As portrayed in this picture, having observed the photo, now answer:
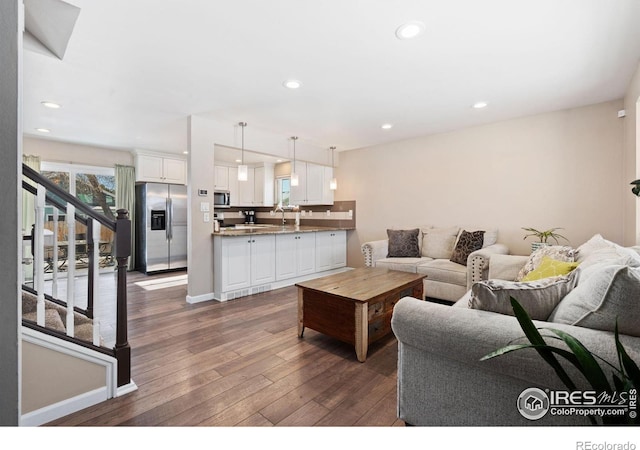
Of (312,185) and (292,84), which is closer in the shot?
(292,84)

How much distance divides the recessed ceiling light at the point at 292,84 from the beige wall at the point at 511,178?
2.58 m

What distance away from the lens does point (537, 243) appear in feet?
11.4

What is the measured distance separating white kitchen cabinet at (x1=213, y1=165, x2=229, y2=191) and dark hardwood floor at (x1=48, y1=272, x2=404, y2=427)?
3.58 m

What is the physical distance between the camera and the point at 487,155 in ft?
13.3

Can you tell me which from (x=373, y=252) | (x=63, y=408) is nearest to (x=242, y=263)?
(x=373, y=252)

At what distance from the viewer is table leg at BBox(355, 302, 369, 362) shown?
88.6 inches

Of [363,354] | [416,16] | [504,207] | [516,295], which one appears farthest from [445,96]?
[363,354]

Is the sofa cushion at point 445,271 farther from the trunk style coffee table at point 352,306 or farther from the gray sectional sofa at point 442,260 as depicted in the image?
the trunk style coffee table at point 352,306

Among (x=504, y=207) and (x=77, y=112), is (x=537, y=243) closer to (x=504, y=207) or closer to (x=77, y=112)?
(x=504, y=207)

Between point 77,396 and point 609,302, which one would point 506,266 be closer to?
point 609,302

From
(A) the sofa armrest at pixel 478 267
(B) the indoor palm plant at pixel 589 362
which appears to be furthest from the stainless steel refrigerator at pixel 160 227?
(B) the indoor palm plant at pixel 589 362

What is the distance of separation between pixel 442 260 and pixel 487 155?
1.55 meters

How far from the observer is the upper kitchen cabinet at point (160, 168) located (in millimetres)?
5480

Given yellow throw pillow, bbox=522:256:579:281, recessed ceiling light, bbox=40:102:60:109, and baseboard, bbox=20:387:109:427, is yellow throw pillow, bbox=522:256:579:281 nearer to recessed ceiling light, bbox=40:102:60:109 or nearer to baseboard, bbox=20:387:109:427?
baseboard, bbox=20:387:109:427
